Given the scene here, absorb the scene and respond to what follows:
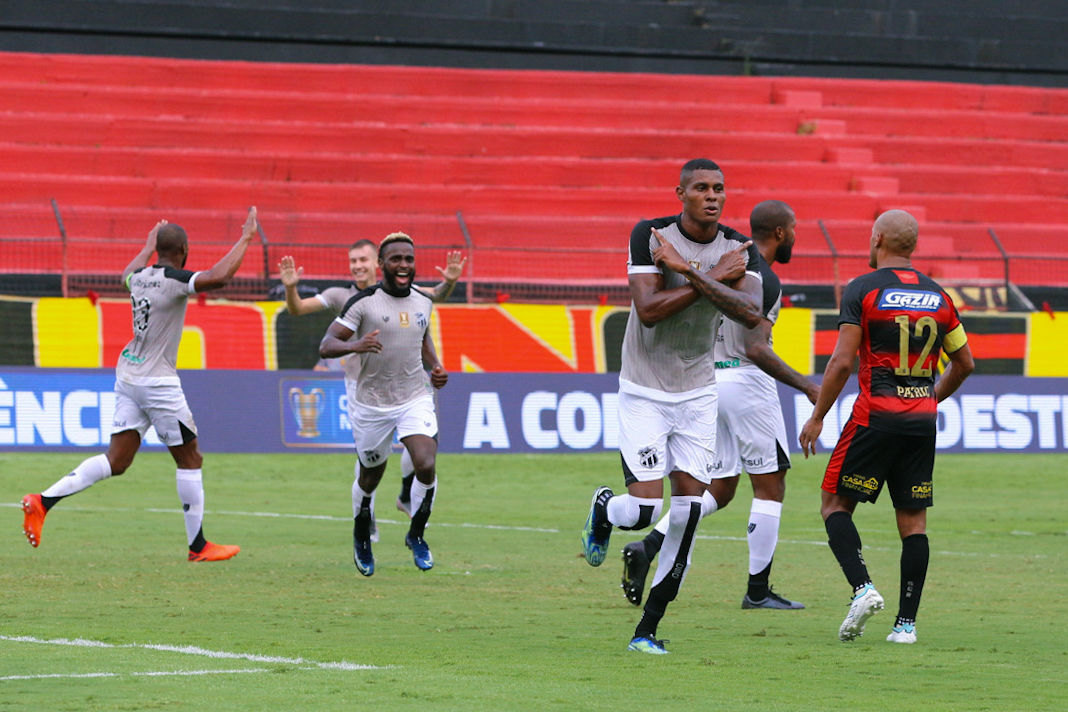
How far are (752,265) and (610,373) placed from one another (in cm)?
1320

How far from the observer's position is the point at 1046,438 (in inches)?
853

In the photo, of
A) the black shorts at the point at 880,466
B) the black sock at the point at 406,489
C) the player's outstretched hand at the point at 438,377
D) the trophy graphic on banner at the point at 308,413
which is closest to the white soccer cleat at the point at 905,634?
the black shorts at the point at 880,466

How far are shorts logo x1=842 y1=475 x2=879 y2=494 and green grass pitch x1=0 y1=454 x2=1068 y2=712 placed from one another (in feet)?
2.49

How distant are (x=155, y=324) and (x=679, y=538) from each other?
16.7 ft

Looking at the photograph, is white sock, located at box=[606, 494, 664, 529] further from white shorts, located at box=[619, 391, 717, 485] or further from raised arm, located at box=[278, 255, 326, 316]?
raised arm, located at box=[278, 255, 326, 316]

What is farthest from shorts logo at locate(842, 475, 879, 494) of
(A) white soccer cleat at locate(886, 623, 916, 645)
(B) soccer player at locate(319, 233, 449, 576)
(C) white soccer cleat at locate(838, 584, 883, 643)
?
(B) soccer player at locate(319, 233, 449, 576)

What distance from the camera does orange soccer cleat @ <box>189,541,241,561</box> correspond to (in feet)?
36.9

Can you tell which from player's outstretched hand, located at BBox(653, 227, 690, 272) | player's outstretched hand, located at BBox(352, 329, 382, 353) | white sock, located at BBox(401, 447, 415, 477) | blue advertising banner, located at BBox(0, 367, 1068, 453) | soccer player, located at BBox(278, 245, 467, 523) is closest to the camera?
player's outstretched hand, located at BBox(653, 227, 690, 272)

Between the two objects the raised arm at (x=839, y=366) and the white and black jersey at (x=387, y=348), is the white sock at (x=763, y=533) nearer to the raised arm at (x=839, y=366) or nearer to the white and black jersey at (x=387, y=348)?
the raised arm at (x=839, y=366)

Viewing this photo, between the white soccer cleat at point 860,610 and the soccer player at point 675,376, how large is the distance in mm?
850

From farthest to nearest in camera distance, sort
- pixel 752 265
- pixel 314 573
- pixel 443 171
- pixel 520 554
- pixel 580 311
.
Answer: pixel 443 171
pixel 580 311
pixel 520 554
pixel 314 573
pixel 752 265

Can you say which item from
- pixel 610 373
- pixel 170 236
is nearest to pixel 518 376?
pixel 610 373

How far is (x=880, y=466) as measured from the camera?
25.8 ft

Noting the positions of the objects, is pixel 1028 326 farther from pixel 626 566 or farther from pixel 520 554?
pixel 626 566
